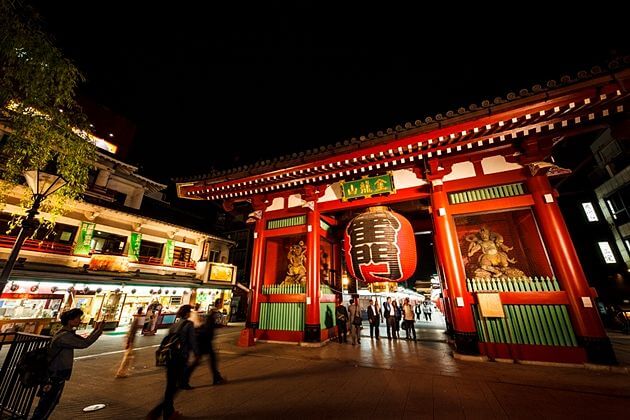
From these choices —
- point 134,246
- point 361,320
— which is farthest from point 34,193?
point 134,246

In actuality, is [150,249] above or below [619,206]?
below

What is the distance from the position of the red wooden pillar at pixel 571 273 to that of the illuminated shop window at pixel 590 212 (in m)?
21.2

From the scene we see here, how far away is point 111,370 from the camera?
5.81m

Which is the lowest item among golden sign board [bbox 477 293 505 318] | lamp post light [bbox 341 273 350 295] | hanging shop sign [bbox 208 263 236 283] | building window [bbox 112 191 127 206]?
golden sign board [bbox 477 293 505 318]

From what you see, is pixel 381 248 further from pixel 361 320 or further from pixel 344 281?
pixel 344 281

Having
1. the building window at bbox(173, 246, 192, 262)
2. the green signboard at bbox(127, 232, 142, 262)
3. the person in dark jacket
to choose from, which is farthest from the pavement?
the building window at bbox(173, 246, 192, 262)

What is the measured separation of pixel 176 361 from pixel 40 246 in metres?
17.9

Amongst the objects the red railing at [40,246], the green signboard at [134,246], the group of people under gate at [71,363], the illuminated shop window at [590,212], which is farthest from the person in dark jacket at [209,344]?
the illuminated shop window at [590,212]

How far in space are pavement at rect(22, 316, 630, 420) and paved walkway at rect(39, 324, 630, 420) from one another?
0.01m

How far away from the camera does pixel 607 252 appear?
1858cm

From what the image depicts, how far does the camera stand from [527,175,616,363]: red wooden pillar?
5.25 m

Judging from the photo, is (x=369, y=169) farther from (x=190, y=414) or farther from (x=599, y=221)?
(x=599, y=221)

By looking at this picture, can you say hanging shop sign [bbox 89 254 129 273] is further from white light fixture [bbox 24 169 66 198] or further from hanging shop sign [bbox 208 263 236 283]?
white light fixture [bbox 24 169 66 198]

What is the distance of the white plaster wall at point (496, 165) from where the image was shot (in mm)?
7027
